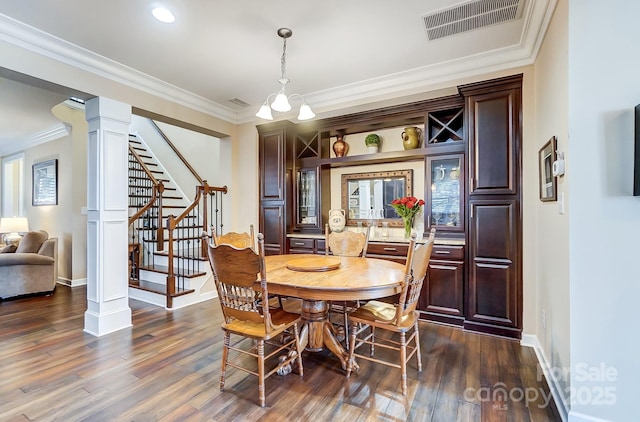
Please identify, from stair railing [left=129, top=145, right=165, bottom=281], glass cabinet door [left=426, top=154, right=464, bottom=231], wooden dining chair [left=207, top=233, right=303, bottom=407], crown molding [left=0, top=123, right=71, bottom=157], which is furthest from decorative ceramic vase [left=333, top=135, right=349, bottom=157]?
crown molding [left=0, top=123, right=71, bottom=157]

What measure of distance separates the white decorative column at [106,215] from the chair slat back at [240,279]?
70.8 inches

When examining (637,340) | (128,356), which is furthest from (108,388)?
(637,340)

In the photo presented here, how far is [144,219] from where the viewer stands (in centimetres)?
531

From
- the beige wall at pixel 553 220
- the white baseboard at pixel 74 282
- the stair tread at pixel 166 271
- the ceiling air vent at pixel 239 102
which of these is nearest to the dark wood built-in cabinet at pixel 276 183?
the ceiling air vent at pixel 239 102

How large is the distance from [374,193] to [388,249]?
2.93ft

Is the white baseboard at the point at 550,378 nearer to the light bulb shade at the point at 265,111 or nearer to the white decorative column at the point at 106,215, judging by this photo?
the light bulb shade at the point at 265,111

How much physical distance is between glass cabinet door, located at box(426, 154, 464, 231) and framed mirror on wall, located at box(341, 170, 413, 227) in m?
0.39

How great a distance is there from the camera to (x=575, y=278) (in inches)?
65.9

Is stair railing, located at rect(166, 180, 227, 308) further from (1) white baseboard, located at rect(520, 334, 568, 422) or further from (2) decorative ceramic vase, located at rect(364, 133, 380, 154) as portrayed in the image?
(1) white baseboard, located at rect(520, 334, 568, 422)

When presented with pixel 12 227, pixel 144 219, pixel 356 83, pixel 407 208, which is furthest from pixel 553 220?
pixel 12 227

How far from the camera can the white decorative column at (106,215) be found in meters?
3.03

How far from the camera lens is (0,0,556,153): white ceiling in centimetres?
229

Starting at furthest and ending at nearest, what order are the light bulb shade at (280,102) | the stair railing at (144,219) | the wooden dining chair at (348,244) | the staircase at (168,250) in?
the stair railing at (144,219) → the staircase at (168,250) → the wooden dining chair at (348,244) → the light bulb shade at (280,102)

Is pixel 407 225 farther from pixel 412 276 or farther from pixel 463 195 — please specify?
pixel 412 276
